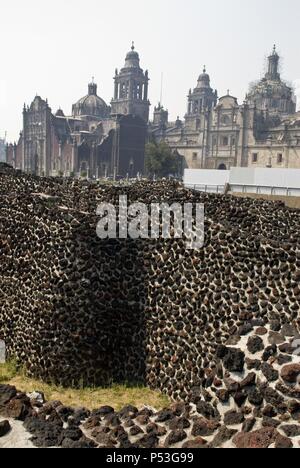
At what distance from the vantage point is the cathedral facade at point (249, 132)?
68.1 meters

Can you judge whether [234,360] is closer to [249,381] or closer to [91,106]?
[249,381]

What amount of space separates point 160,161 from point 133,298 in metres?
62.5

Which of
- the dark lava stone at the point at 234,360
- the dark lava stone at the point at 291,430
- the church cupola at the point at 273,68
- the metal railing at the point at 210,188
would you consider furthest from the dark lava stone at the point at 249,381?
the church cupola at the point at 273,68

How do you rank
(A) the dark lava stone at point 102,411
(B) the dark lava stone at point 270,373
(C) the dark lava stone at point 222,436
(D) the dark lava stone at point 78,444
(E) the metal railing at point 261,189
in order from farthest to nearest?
(E) the metal railing at point 261,189 → (A) the dark lava stone at point 102,411 → (B) the dark lava stone at point 270,373 → (D) the dark lava stone at point 78,444 → (C) the dark lava stone at point 222,436

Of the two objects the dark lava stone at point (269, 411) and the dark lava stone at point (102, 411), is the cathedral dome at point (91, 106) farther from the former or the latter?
the dark lava stone at point (269, 411)

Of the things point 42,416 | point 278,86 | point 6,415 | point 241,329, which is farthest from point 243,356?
point 278,86

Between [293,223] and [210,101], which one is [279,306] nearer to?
[293,223]

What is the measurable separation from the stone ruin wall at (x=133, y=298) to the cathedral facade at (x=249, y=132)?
58871 mm

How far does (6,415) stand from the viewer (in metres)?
7.99

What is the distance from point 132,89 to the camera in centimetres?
9681

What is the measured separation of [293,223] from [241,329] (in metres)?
6.23

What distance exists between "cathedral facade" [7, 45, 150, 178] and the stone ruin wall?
6586 centimetres

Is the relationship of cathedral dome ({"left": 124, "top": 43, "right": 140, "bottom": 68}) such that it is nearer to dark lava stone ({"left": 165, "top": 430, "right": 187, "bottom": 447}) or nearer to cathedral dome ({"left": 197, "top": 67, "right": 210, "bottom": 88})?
cathedral dome ({"left": 197, "top": 67, "right": 210, "bottom": 88})

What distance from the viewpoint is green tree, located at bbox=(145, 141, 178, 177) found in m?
71.9
